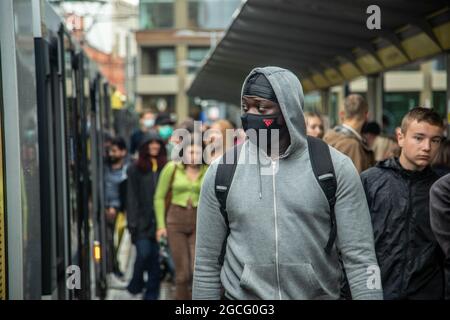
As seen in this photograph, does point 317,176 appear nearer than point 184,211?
Yes

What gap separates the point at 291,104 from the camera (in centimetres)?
375

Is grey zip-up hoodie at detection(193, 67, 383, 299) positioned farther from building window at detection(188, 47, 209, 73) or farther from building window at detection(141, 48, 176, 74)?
building window at detection(141, 48, 176, 74)

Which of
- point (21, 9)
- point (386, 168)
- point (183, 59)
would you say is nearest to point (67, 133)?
point (21, 9)

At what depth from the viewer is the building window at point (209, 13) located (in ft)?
184

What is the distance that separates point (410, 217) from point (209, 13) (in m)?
52.7

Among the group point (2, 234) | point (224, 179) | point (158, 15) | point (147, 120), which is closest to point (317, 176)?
point (224, 179)

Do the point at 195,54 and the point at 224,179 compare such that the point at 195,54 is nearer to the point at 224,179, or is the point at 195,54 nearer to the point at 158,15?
the point at 158,15

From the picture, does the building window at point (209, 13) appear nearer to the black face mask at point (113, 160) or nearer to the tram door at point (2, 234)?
the black face mask at point (113, 160)

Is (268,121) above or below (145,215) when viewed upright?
above

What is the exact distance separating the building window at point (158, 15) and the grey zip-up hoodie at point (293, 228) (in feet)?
177

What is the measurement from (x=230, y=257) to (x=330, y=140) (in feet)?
11.2

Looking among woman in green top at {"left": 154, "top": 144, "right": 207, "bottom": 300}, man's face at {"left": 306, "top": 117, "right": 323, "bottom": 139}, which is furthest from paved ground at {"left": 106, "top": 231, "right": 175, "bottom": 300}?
man's face at {"left": 306, "top": 117, "right": 323, "bottom": 139}

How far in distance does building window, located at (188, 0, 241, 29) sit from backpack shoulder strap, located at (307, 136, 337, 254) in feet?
172

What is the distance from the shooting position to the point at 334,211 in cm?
376
